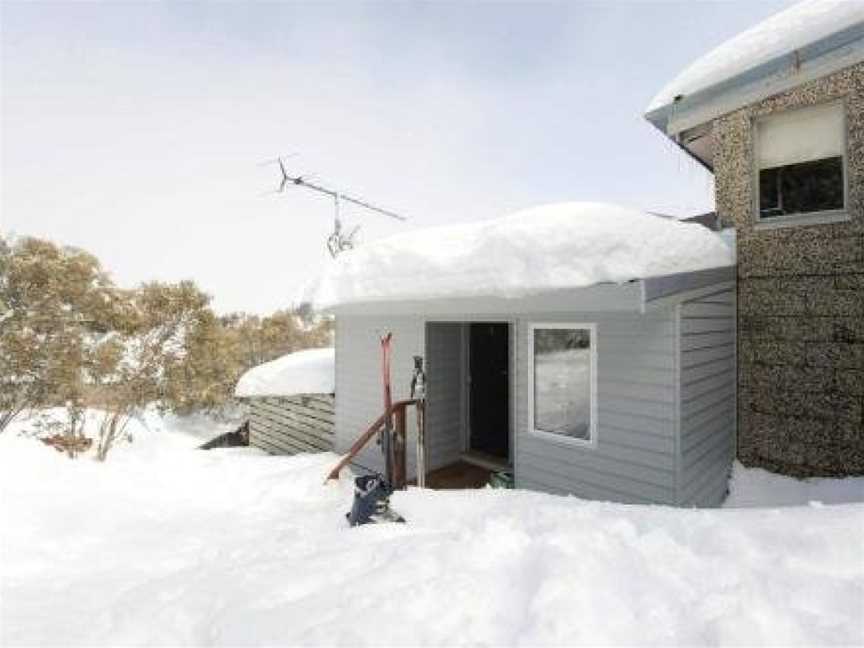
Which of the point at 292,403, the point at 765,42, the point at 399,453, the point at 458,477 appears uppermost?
the point at 765,42

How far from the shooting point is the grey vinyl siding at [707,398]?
561 cm

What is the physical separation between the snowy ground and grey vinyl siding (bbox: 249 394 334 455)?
4155 mm

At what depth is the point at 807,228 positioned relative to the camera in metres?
6.44

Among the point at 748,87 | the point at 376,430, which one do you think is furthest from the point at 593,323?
the point at 748,87

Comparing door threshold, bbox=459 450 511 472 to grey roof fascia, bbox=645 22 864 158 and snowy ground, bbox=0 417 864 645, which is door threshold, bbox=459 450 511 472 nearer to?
snowy ground, bbox=0 417 864 645

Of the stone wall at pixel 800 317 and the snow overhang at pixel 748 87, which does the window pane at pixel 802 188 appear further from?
the snow overhang at pixel 748 87

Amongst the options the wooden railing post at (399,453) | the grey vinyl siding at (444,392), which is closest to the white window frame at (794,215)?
the grey vinyl siding at (444,392)

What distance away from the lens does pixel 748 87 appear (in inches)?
269

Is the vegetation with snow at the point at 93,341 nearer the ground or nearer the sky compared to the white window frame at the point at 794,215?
nearer the ground

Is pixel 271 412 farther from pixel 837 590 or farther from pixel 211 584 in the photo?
pixel 837 590

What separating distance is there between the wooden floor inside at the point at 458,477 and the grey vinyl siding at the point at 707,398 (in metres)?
2.81

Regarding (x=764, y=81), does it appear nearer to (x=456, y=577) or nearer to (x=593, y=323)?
(x=593, y=323)

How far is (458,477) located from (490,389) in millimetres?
1478

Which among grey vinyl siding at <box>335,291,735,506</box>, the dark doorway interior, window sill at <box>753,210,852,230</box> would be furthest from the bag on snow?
window sill at <box>753,210,852,230</box>
